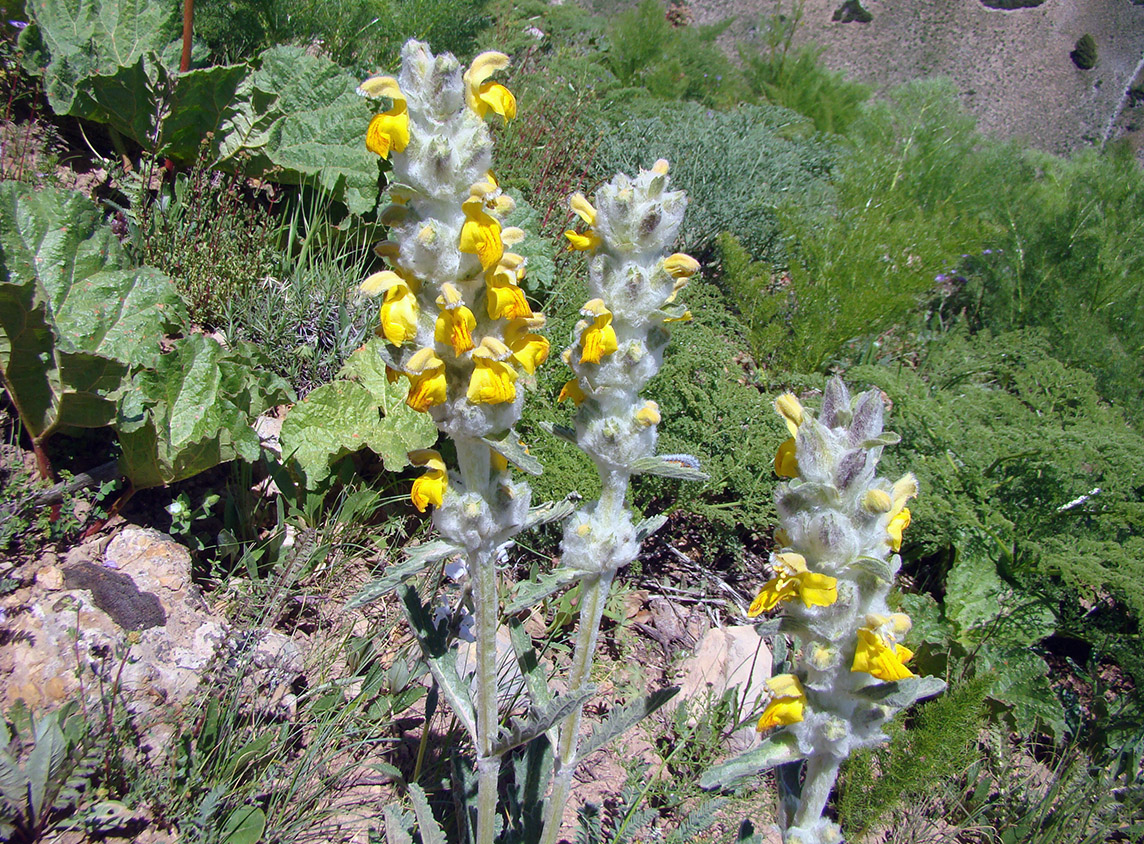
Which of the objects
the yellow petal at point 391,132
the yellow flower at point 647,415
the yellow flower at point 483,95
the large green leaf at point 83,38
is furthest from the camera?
the large green leaf at point 83,38

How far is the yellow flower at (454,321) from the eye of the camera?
1196 mm

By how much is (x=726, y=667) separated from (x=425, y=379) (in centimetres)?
220

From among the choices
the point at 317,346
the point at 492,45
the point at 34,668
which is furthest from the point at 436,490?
the point at 492,45

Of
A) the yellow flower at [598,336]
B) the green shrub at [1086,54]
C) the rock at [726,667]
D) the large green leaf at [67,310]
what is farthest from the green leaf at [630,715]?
the green shrub at [1086,54]

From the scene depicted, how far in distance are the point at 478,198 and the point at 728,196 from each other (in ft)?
16.8

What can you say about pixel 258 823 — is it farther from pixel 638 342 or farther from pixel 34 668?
pixel 638 342

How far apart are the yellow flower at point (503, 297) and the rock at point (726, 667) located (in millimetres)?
2020

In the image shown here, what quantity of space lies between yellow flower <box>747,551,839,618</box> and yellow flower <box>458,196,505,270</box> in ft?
2.48

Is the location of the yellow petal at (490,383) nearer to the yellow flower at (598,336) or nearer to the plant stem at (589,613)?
the yellow flower at (598,336)

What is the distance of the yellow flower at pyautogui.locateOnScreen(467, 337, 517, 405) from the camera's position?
1216 millimetres

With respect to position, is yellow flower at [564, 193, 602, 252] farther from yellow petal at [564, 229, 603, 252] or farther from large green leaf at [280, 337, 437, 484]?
large green leaf at [280, 337, 437, 484]

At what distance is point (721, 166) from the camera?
612 cm

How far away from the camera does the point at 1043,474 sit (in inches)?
130

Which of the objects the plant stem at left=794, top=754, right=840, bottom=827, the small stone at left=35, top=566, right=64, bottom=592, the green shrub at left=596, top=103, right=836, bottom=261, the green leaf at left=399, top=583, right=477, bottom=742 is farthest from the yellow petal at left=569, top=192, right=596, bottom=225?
the green shrub at left=596, top=103, right=836, bottom=261
